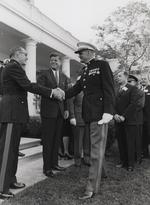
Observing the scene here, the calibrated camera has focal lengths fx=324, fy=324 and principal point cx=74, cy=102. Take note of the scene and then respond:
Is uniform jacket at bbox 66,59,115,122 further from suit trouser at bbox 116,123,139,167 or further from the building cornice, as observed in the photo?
the building cornice

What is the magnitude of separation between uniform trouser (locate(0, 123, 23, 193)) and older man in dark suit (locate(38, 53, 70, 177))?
116 cm

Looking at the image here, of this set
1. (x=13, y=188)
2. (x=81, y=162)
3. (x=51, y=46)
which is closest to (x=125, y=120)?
(x=81, y=162)

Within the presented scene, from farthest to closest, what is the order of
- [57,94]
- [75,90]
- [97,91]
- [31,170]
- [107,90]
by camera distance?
[31,170], [75,90], [57,94], [97,91], [107,90]

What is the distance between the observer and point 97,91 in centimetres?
441

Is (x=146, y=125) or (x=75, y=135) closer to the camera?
(x=75, y=135)

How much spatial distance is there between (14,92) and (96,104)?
112 centimetres

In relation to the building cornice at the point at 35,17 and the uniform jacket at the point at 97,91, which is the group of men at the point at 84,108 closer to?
the uniform jacket at the point at 97,91

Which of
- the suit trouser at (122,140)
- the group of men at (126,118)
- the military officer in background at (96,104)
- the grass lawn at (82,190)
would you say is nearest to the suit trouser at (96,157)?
the military officer in background at (96,104)

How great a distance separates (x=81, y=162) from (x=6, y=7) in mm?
6983

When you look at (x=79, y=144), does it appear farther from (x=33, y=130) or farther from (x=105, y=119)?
(x=33, y=130)

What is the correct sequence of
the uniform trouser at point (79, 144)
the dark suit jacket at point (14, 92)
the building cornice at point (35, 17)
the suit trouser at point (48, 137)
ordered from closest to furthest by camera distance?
1. the dark suit jacket at point (14, 92)
2. the suit trouser at point (48, 137)
3. the uniform trouser at point (79, 144)
4. the building cornice at point (35, 17)

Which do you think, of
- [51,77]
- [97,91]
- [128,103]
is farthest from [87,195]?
[128,103]

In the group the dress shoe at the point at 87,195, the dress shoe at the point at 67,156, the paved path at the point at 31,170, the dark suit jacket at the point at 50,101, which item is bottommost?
the dress shoe at the point at 87,195

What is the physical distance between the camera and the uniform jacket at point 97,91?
14.1 feet
